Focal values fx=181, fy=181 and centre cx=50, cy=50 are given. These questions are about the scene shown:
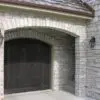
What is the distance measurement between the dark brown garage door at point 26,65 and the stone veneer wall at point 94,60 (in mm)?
2122

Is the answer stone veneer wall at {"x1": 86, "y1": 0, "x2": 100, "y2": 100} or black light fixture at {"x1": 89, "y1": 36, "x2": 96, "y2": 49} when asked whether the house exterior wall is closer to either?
stone veneer wall at {"x1": 86, "y1": 0, "x2": 100, "y2": 100}

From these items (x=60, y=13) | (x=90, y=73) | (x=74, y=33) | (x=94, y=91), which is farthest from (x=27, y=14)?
(x=94, y=91)

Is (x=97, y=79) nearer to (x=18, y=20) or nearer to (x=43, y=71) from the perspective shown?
(x=43, y=71)

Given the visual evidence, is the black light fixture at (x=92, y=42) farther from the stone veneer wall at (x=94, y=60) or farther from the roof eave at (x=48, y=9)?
the roof eave at (x=48, y=9)

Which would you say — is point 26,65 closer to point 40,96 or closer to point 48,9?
point 40,96

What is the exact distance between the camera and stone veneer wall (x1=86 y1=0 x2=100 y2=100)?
6.06 metres

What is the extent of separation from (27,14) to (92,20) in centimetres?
237

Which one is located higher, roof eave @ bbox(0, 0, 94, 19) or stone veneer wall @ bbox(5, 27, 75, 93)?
roof eave @ bbox(0, 0, 94, 19)

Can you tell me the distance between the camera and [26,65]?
738 cm

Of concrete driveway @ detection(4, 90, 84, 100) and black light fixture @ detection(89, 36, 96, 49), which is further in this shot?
concrete driveway @ detection(4, 90, 84, 100)

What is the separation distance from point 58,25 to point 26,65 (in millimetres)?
2383

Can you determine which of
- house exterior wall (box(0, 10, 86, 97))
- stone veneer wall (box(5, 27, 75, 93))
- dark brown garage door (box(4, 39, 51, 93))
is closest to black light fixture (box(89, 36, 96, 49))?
house exterior wall (box(0, 10, 86, 97))

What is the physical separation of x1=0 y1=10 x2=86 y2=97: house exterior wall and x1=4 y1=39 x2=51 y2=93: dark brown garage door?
5.85 feet

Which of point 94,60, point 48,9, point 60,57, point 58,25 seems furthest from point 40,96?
point 48,9
